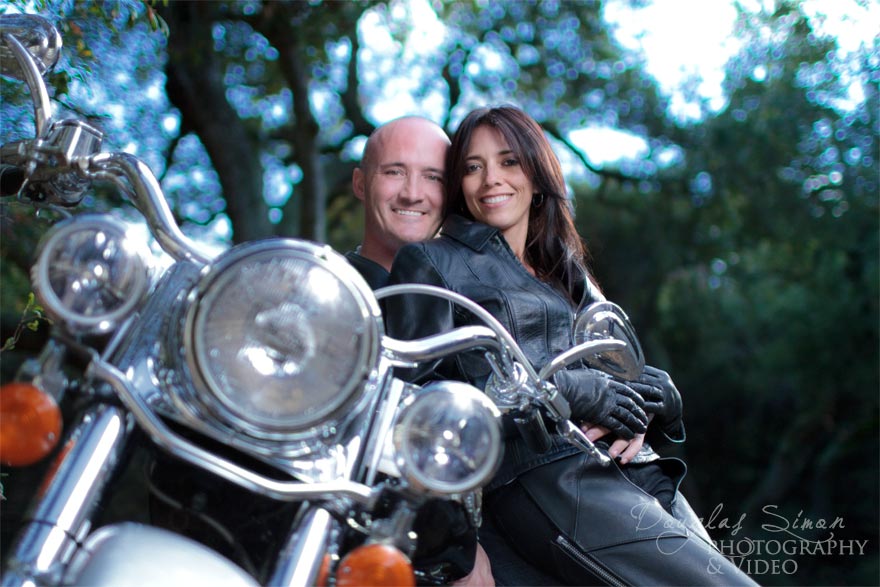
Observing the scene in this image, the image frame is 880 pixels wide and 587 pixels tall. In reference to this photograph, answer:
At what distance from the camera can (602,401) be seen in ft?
6.05

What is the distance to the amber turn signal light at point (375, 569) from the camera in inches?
45.1

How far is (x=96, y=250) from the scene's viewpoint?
1215 millimetres

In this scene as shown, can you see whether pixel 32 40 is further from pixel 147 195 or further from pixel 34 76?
pixel 147 195

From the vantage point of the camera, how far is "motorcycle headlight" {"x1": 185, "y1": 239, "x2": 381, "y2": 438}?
46.0 inches

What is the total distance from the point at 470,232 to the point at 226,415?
128cm

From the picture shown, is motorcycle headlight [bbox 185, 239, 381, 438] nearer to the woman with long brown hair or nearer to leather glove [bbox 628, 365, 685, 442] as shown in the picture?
the woman with long brown hair

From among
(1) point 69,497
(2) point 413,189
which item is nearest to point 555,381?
(1) point 69,497

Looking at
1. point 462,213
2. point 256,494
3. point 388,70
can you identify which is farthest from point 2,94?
point 388,70

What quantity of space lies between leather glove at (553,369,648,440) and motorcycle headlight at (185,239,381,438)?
2.16 ft

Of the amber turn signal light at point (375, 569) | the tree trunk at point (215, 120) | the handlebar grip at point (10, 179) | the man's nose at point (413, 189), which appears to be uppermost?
the tree trunk at point (215, 120)

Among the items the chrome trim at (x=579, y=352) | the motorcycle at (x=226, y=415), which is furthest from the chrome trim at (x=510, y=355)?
the motorcycle at (x=226, y=415)

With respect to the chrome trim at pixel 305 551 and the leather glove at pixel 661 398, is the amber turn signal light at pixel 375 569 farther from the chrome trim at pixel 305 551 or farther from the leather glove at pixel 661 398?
the leather glove at pixel 661 398

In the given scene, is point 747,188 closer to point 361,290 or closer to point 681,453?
point 681,453

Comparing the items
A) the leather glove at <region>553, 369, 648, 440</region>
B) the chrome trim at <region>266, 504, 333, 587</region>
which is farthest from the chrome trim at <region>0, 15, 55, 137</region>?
the leather glove at <region>553, 369, 648, 440</region>
